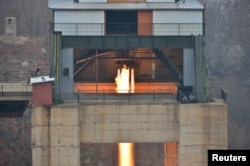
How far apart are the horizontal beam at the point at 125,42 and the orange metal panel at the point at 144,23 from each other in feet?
8.58

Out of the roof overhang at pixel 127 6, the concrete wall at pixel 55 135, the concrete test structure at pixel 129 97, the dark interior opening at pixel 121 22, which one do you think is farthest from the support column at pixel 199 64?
the concrete wall at pixel 55 135

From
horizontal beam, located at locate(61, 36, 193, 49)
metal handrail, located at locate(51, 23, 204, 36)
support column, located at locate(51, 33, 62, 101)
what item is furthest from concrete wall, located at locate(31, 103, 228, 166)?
metal handrail, located at locate(51, 23, 204, 36)

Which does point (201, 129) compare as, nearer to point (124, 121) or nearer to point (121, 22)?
point (124, 121)

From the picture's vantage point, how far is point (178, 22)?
59.6 meters

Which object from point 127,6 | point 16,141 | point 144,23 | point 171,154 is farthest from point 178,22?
point 16,141

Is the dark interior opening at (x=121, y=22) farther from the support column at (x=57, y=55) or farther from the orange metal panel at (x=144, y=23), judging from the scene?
the support column at (x=57, y=55)

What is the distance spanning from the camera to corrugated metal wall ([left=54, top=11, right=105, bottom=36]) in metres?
59.3

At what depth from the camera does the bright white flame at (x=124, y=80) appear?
65.6 m

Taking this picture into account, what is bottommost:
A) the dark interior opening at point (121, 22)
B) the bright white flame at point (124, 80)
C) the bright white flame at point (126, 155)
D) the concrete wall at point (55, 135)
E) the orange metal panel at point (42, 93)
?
the bright white flame at point (126, 155)

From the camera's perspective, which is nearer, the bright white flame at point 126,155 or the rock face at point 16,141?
the bright white flame at point 126,155

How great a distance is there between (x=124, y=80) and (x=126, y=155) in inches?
633

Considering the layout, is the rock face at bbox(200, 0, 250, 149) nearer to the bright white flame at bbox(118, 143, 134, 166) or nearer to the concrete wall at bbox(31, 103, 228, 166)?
the bright white flame at bbox(118, 143, 134, 166)

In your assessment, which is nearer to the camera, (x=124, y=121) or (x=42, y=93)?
(x=124, y=121)

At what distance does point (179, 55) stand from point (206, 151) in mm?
14503
